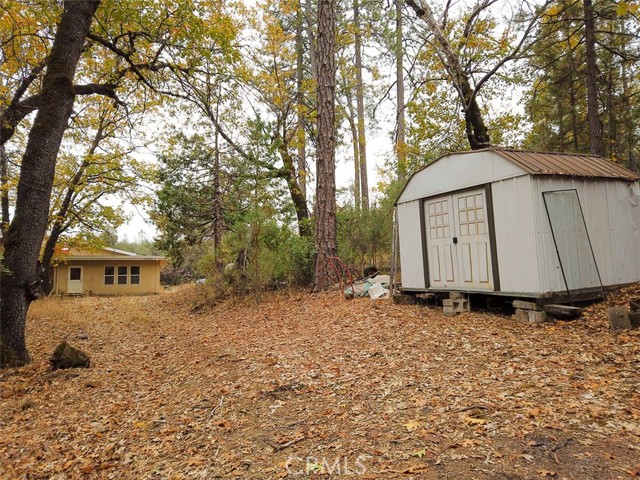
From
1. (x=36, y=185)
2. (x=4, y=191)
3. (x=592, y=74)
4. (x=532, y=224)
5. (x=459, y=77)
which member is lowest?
(x=532, y=224)

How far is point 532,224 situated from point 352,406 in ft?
→ 13.2

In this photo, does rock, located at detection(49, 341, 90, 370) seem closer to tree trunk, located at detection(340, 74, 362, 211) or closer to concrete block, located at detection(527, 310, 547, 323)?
concrete block, located at detection(527, 310, 547, 323)

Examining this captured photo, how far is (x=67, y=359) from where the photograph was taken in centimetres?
591

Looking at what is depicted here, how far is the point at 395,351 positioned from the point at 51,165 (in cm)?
597

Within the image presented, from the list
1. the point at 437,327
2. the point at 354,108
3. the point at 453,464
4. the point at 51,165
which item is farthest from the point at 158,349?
the point at 354,108

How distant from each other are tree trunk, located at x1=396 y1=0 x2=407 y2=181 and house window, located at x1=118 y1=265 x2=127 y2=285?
58.4ft

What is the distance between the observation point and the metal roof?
614cm

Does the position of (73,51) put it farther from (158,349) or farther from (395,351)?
(395,351)

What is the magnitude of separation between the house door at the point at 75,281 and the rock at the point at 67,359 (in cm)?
1940

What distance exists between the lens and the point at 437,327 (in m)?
6.20

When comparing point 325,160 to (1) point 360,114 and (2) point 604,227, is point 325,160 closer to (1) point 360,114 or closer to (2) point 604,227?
(2) point 604,227

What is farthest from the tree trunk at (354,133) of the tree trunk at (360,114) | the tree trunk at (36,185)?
the tree trunk at (36,185)

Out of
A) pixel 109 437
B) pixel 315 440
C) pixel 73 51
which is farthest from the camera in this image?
pixel 73 51

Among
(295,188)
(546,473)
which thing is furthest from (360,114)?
(546,473)
